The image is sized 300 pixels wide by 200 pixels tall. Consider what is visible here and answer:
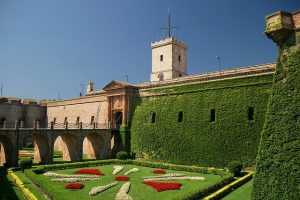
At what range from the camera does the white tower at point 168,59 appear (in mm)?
43562

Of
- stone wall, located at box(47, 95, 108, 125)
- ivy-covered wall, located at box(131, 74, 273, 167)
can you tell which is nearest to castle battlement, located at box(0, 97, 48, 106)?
stone wall, located at box(47, 95, 108, 125)

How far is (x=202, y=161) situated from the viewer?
2517 centimetres

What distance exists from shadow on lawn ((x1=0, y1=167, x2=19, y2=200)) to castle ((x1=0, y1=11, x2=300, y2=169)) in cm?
636

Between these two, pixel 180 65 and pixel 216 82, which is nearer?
pixel 216 82

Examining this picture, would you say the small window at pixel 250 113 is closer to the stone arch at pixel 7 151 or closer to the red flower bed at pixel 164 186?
the red flower bed at pixel 164 186

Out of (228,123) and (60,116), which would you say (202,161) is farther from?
(60,116)

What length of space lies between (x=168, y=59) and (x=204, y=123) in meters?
20.1

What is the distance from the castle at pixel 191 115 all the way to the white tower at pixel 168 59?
1007 centimetres

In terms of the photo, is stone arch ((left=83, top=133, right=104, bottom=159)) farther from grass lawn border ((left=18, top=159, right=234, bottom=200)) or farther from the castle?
grass lawn border ((left=18, top=159, right=234, bottom=200))

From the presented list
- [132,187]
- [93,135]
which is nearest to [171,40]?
[93,135]

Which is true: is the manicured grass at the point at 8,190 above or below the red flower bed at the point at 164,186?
above

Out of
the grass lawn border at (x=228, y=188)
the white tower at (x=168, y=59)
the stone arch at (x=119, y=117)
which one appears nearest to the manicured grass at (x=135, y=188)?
the grass lawn border at (x=228, y=188)

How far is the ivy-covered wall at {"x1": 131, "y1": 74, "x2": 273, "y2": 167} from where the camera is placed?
2295cm

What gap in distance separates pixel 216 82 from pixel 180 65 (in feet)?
63.4
